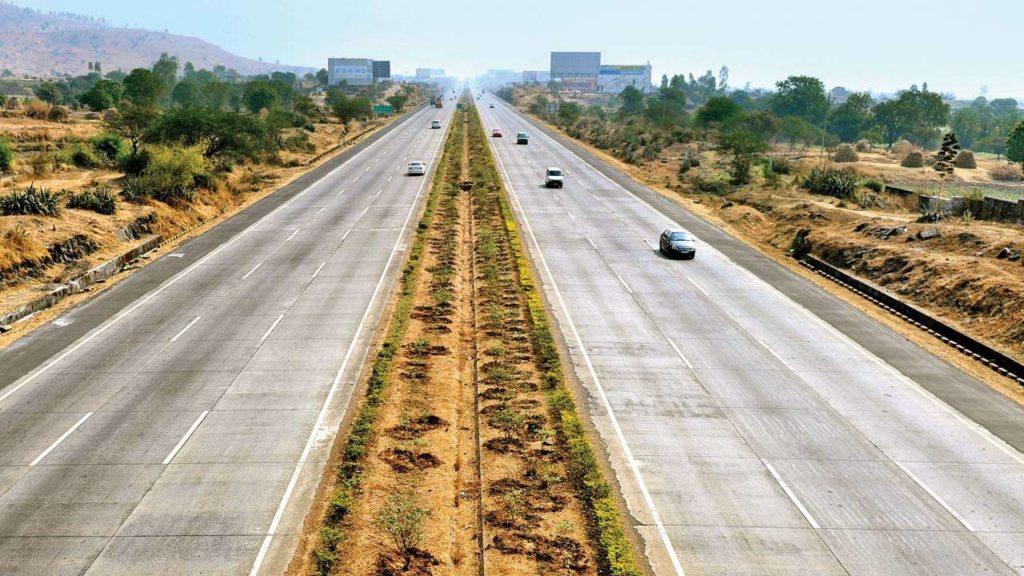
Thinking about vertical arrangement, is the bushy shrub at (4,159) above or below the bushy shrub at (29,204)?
above

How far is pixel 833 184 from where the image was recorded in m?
58.7

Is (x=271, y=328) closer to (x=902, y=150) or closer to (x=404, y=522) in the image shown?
(x=404, y=522)

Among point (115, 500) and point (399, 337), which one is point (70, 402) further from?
point (399, 337)

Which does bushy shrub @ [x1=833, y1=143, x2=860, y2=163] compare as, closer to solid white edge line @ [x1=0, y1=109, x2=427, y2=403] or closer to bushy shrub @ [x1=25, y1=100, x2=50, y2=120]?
solid white edge line @ [x1=0, y1=109, x2=427, y2=403]

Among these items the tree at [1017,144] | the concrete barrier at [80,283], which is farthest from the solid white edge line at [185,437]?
the tree at [1017,144]

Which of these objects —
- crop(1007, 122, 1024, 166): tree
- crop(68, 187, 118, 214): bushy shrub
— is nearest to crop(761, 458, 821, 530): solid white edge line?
crop(68, 187, 118, 214): bushy shrub

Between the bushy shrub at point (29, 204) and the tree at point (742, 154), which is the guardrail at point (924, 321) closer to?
the tree at point (742, 154)

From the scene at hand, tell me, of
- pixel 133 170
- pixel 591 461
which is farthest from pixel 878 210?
pixel 133 170

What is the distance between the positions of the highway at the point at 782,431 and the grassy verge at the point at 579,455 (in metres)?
0.63

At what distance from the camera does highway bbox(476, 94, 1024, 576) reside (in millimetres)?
15344

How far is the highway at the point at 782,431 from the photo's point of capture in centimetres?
1534

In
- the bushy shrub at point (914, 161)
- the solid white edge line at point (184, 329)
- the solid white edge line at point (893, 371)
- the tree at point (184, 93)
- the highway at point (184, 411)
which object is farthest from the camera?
the tree at point (184, 93)

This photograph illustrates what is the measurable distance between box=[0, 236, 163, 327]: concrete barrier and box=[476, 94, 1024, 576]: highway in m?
22.4

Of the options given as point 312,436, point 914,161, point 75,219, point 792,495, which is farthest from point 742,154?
point 312,436
